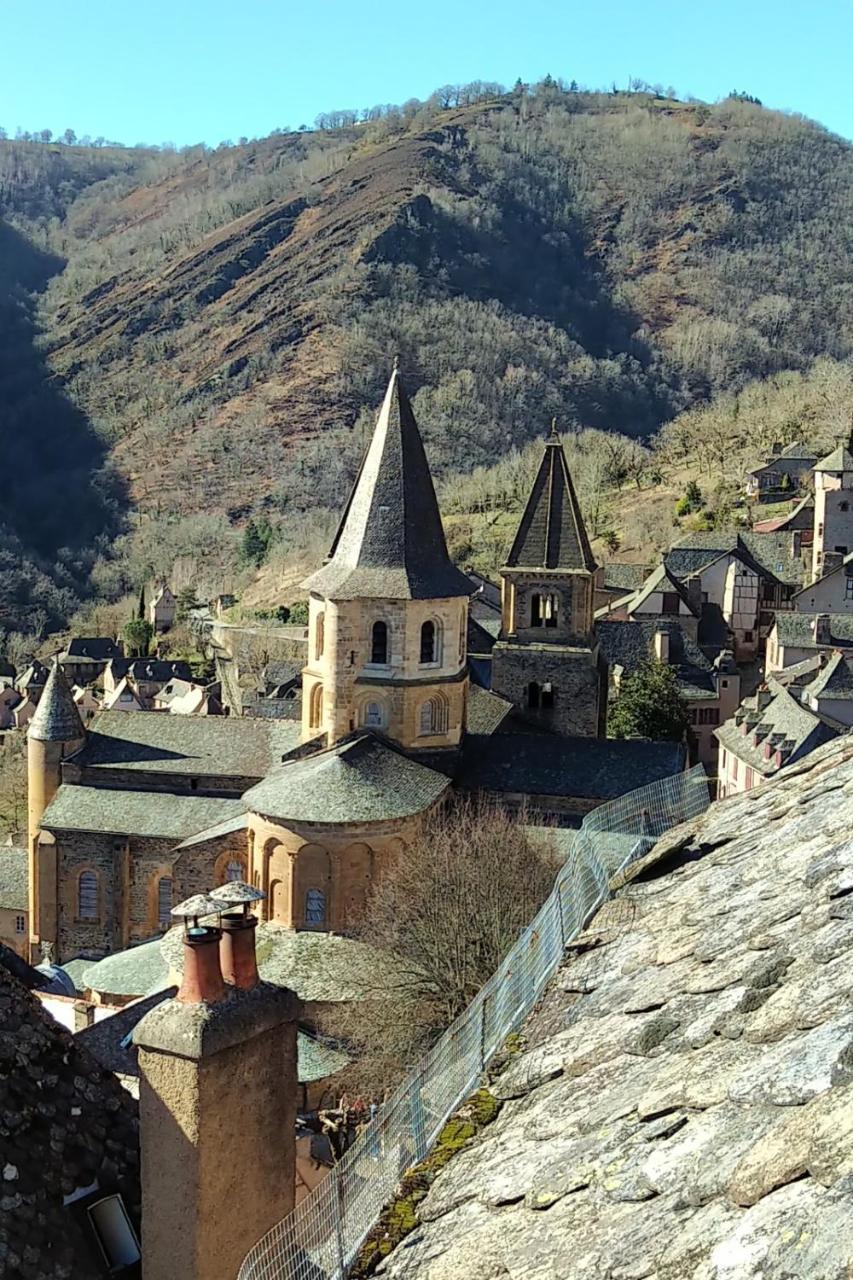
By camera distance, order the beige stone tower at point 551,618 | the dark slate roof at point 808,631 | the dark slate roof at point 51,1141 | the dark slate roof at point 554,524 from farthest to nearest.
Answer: the dark slate roof at point 808,631
the dark slate roof at point 554,524
the beige stone tower at point 551,618
the dark slate roof at point 51,1141

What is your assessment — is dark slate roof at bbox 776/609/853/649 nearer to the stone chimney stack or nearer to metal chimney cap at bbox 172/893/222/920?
metal chimney cap at bbox 172/893/222/920

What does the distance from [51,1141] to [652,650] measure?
191 ft

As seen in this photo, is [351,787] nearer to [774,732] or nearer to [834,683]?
[774,732]

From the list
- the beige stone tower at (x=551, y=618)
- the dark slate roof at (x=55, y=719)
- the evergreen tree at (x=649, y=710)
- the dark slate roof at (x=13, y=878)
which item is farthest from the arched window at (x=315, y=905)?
the evergreen tree at (x=649, y=710)

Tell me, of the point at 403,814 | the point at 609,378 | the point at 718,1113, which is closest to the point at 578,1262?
the point at 718,1113

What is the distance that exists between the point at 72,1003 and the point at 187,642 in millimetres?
77695

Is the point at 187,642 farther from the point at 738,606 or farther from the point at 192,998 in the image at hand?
the point at 192,998

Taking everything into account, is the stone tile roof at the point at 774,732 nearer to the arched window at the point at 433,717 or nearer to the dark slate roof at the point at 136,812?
the arched window at the point at 433,717

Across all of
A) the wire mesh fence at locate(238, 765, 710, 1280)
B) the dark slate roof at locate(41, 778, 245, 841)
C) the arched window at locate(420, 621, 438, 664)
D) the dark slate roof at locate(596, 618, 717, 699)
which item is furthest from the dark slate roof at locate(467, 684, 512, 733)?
the wire mesh fence at locate(238, 765, 710, 1280)

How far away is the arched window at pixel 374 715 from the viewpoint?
3641 centimetres

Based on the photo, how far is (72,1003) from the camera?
31.5 metres

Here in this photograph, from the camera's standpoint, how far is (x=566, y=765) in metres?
36.6

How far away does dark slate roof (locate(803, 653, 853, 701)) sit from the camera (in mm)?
51156

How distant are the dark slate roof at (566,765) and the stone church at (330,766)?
0.05m
